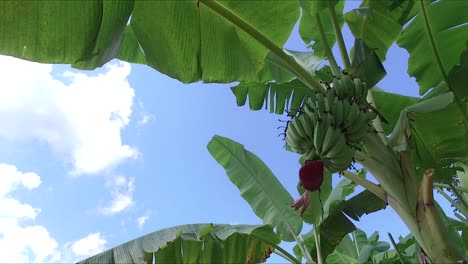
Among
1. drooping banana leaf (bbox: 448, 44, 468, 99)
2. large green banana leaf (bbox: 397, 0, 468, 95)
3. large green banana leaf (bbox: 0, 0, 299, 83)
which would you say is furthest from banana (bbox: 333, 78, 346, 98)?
large green banana leaf (bbox: 397, 0, 468, 95)

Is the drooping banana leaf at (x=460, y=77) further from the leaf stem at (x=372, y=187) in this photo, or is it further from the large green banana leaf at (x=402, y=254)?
the large green banana leaf at (x=402, y=254)

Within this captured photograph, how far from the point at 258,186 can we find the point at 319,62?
96 cm

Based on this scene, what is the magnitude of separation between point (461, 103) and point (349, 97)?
0.79 metres

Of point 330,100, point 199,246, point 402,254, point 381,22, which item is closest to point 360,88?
point 330,100

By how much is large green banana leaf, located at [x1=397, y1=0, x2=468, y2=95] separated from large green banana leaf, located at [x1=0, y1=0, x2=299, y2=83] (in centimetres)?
74

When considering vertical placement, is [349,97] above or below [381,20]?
below

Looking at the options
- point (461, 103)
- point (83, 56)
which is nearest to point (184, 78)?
point (83, 56)

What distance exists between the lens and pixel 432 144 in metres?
2.12

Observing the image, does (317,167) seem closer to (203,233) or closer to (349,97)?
(349,97)

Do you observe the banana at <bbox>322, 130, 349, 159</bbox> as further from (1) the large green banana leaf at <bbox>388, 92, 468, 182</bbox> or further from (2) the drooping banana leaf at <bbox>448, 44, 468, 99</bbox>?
(2) the drooping banana leaf at <bbox>448, 44, 468, 99</bbox>

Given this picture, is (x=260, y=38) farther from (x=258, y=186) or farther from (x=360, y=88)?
(x=258, y=186)

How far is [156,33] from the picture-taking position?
1.87 m

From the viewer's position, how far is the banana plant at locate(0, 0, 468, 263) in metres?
1.54

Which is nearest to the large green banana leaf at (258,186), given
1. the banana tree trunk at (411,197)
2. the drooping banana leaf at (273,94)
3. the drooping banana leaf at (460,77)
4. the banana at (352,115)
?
the drooping banana leaf at (273,94)
